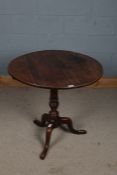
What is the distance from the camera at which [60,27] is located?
2.40 meters

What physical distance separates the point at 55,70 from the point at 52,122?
42 cm

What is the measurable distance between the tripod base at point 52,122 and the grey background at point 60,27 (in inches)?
29.1

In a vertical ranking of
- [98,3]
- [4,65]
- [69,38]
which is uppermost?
[98,3]

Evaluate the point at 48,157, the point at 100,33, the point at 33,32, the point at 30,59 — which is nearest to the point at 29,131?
the point at 48,157

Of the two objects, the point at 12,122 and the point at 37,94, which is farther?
the point at 37,94

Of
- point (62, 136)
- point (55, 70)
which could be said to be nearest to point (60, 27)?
point (55, 70)

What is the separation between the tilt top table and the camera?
5.20ft

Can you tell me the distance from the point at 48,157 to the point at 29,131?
1.01 ft

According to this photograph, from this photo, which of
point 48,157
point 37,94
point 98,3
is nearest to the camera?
point 48,157

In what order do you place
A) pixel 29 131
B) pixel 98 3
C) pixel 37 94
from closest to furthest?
1. pixel 29 131
2. pixel 98 3
3. pixel 37 94

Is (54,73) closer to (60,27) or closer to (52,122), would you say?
(52,122)

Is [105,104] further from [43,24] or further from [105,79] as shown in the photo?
[43,24]

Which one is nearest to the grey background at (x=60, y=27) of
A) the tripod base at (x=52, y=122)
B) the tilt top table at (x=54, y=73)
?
the tilt top table at (x=54, y=73)

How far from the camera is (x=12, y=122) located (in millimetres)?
2123
